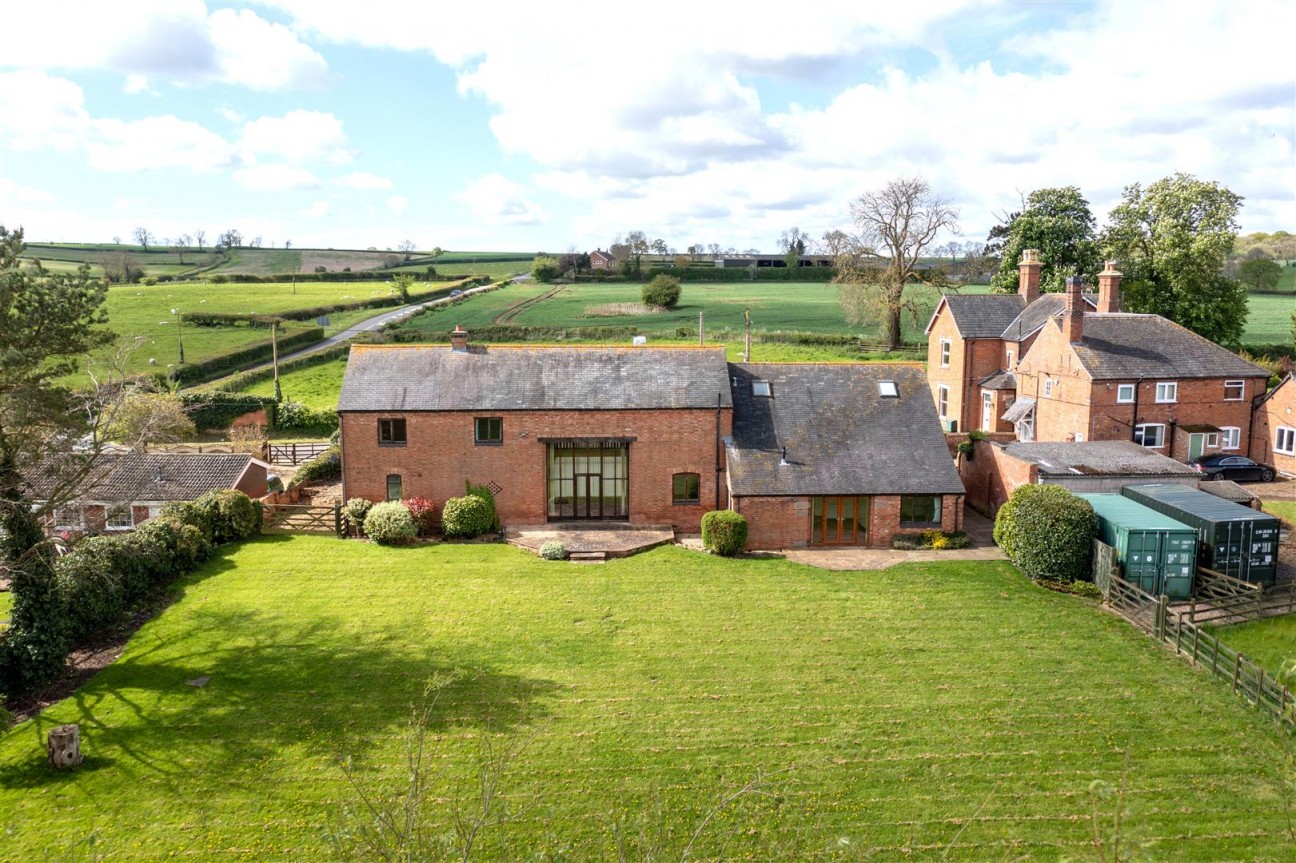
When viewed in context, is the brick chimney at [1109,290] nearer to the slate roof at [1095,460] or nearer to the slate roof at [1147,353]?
the slate roof at [1147,353]

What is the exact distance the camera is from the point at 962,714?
17.2 meters

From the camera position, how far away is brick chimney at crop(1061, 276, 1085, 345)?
34969 millimetres

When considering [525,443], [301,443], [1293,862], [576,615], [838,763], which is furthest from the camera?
[301,443]

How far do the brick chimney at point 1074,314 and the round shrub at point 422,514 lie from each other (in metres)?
27.0

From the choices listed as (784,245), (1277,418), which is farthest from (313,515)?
(784,245)

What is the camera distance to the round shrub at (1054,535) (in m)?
24.0

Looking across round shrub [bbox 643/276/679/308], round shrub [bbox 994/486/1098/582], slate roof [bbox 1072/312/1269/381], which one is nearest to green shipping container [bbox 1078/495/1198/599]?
round shrub [bbox 994/486/1098/582]

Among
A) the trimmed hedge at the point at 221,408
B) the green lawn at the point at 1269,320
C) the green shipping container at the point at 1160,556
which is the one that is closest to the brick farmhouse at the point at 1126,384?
the green shipping container at the point at 1160,556

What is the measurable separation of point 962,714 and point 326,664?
14019 mm

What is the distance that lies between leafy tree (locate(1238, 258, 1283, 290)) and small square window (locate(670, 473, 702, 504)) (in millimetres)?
95447

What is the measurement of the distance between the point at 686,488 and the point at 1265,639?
55.9 feet

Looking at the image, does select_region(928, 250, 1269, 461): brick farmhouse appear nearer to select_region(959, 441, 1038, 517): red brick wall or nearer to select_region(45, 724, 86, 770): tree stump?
select_region(959, 441, 1038, 517): red brick wall

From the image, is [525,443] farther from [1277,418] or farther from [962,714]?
[1277,418]

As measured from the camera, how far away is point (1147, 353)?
35.8 meters
